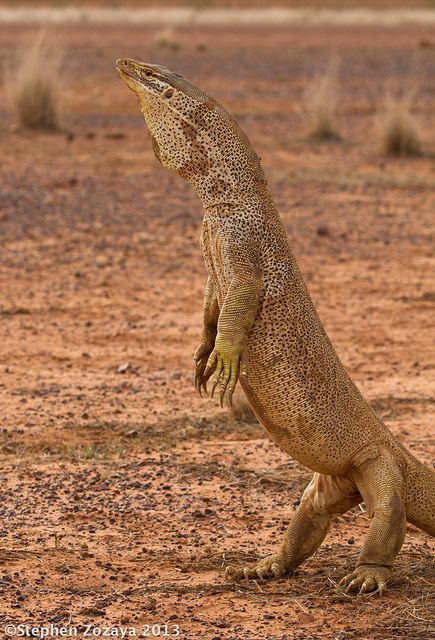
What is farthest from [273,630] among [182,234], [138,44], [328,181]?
[138,44]

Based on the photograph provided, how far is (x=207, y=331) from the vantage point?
16.7 feet

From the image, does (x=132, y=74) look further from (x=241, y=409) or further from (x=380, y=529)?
(x=241, y=409)

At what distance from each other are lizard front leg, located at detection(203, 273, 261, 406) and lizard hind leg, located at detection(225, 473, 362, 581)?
0.75 meters

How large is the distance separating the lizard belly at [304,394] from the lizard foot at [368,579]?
390 millimetres

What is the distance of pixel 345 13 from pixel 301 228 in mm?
50533

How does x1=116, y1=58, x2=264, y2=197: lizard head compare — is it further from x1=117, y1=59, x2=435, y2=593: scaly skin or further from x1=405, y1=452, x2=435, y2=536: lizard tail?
x1=405, y1=452, x2=435, y2=536: lizard tail

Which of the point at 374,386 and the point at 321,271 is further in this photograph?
the point at 321,271

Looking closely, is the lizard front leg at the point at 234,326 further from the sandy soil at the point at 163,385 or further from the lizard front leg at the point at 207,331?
the sandy soil at the point at 163,385

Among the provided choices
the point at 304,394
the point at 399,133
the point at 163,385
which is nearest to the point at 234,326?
the point at 304,394

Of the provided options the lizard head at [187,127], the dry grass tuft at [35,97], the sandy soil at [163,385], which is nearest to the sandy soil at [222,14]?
the dry grass tuft at [35,97]

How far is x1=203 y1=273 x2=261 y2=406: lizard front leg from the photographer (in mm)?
4535

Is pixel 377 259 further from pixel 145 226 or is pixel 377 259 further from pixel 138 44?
pixel 138 44

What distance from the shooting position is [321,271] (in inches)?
440

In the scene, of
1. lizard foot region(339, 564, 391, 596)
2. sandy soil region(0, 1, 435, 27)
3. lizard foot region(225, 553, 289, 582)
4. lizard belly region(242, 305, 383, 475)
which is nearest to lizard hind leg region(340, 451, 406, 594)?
lizard foot region(339, 564, 391, 596)
